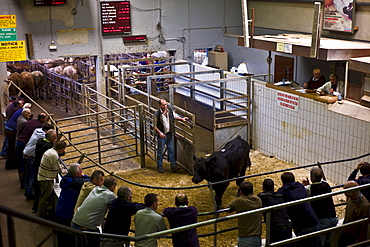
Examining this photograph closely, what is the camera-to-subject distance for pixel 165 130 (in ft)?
32.4

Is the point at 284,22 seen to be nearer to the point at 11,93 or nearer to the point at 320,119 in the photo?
the point at 320,119

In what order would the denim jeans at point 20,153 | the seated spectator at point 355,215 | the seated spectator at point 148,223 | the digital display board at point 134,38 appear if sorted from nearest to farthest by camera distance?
the seated spectator at point 148,223
the seated spectator at point 355,215
the denim jeans at point 20,153
the digital display board at point 134,38

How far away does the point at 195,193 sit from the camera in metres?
8.89

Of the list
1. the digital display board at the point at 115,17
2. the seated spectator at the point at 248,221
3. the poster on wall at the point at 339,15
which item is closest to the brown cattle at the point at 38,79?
the digital display board at the point at 115,17

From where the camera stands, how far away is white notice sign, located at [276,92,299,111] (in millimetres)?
9992

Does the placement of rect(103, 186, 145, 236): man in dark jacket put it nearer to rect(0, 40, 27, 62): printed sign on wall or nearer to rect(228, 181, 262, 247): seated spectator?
rect(228, 181, 262, 247): seated spectator

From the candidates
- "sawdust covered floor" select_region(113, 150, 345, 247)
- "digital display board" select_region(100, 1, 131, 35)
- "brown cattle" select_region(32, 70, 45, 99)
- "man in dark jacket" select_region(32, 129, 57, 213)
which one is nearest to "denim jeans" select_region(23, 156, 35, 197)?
"man in dark jacket" select_region(32, 129, 57, 213)

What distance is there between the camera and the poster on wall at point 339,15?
11164 mm

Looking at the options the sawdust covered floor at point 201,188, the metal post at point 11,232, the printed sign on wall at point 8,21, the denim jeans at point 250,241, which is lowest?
the sawdust covered floor at point 201,188

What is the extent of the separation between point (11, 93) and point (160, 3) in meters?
4.93

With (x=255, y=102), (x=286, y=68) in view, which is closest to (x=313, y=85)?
(x=255, y=102)

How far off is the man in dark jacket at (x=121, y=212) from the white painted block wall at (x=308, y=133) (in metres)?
4.78

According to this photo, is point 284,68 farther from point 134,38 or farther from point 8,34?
point 8,34

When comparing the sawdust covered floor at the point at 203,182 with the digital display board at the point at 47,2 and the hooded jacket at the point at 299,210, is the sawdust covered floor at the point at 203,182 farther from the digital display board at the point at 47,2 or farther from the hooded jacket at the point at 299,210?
the digital display board at the point at 47,2
